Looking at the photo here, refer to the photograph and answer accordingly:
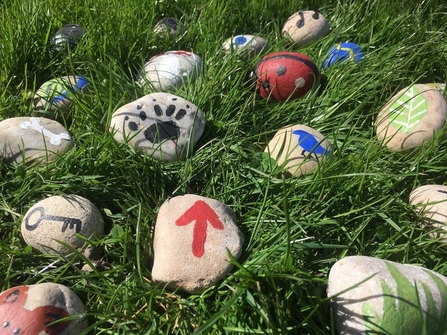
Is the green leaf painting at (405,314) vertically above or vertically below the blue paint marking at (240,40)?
below

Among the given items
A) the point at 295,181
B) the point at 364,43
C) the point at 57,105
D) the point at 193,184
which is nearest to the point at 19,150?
the point at 57,105

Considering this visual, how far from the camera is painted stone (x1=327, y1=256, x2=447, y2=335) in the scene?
1.36 meters

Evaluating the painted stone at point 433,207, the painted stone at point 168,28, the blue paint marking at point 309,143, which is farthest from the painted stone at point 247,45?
the painted stone at point 433,207

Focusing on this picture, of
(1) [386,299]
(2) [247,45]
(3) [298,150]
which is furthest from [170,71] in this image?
(1) [386,299]

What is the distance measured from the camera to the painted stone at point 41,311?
53.1 inches

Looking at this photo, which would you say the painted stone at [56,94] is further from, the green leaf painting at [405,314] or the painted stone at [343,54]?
the green leaf painting at [405,314]

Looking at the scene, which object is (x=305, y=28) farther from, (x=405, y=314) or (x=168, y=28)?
(x=405, y=314)

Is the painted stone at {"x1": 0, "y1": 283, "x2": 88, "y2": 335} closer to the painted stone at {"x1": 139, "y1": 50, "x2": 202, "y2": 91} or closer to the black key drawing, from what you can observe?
the black key drawing

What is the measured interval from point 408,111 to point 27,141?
171cm

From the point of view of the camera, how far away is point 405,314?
4.48ft

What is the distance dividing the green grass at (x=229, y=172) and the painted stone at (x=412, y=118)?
0.06m

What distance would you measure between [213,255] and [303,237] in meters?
0.35

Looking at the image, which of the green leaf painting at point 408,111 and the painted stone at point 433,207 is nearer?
the painted stone at point 433,207

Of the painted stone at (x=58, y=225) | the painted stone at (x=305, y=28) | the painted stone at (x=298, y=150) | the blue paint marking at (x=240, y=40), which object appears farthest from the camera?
the painted stone at (x=305, y=28)
